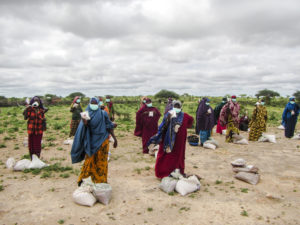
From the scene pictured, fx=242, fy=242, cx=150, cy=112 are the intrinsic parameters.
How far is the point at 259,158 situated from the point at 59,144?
710 cm

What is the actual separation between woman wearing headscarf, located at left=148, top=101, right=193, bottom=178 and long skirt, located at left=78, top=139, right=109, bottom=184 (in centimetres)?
124

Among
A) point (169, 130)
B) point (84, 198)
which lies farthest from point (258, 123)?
point (84, 198)

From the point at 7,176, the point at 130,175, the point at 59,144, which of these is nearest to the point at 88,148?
the point at 130,175

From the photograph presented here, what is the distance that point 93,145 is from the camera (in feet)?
14.9

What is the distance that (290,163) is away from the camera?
7.08 metres

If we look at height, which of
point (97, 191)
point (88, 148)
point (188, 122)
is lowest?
point (97, 191)

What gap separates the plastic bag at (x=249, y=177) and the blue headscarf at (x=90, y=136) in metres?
3.25

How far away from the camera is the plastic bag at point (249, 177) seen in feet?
17.6

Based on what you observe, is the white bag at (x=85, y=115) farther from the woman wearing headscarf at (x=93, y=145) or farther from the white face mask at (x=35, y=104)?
the white face mask at (x=35, y=104)

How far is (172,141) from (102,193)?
1803 mm

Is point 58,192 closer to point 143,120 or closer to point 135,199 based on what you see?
point 135,199

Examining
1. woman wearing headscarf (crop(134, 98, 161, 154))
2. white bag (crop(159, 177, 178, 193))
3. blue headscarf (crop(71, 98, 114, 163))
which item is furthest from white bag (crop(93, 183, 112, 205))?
woman wearing headscarf (crop(134, 98, 161, 154))

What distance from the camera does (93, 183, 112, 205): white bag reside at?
14.0 feet

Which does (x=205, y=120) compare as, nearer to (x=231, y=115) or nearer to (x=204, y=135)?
(x=204, y=135)
